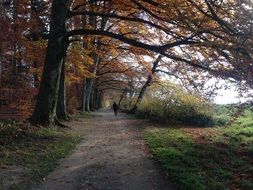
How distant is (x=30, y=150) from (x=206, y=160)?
5.71 metres

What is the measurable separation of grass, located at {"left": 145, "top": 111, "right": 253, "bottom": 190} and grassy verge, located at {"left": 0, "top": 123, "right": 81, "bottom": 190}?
3.30 m

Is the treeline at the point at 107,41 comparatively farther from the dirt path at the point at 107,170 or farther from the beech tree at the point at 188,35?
the dirt path at the point at 107,170

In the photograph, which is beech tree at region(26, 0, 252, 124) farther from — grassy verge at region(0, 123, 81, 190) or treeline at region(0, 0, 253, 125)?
grassy verge at region(0, 123, 81, 190)

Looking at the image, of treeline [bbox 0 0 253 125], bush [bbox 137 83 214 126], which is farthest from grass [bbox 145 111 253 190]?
bush [bbox 137 83 214 126]

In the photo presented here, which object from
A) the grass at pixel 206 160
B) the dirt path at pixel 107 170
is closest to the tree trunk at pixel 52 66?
the dirt path at pixel 107 170

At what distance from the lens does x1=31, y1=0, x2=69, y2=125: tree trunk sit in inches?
717

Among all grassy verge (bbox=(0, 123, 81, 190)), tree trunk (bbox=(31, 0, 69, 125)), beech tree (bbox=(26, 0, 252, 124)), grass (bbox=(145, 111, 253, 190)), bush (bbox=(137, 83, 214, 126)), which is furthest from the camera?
bush (bbox=(137, 83, 214, 126))

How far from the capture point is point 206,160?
13125 millimetres

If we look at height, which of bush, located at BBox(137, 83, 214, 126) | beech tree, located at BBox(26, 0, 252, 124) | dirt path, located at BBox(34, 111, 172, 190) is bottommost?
dirt path, located at BBox(34, 111, 172, 190)

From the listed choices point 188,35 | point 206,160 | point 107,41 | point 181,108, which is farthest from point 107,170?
point 107,41

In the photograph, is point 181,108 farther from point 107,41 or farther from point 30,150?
point 30,150

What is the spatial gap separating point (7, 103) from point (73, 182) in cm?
1940

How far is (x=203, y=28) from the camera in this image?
527 inches

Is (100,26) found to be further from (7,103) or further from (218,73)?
(218,73)
